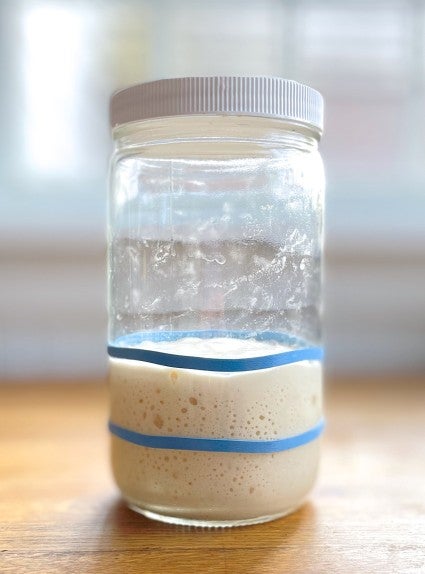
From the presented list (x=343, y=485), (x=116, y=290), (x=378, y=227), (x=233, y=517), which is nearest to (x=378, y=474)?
(x=343, y=485)

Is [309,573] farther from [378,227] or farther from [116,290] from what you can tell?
[378,227]

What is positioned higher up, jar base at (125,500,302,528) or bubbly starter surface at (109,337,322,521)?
bubbly starter surface at (109,337,322,521)

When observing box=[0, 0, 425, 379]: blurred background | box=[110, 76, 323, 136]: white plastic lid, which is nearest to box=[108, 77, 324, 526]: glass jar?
box=[110, 76, 323, 136]: white plastic lid

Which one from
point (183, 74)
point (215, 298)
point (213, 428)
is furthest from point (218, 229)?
point (183, 74)

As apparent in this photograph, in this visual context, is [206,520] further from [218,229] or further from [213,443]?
[218,229]

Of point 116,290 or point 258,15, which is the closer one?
point 116,290

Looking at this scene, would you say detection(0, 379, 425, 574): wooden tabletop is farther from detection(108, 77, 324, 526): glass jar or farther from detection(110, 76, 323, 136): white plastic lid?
detection(110, 76, 323, 136): white plastic lid
